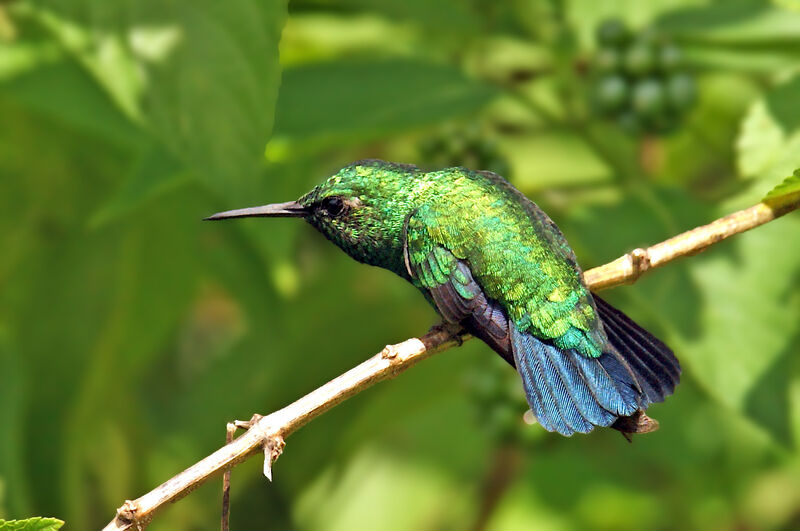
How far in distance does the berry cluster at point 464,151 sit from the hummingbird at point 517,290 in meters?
0.75

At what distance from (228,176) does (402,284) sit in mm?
1805

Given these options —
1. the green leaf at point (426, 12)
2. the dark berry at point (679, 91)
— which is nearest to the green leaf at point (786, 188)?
the dark berry at point (679, 91)

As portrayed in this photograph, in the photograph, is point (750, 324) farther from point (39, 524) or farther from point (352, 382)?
point (39, 524)

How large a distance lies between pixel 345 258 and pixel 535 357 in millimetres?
1834

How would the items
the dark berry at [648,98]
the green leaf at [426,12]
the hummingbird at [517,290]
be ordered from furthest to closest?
the green leaf at [426,12], the dark berry at [648,98], the hummingbird at [517,290]

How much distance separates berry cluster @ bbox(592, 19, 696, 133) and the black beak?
1128mm

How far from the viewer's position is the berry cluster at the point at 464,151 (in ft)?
9.89

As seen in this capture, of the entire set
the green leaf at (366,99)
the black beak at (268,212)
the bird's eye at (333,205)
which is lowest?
the bird's eye at (333,205)

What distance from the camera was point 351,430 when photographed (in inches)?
129

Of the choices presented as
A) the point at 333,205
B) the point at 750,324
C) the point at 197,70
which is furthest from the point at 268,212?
the point at 750,324

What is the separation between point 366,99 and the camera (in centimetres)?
292

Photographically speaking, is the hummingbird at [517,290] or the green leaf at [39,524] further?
the hummingbird at [517,290]

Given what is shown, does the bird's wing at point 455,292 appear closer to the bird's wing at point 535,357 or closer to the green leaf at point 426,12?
the bird's wing at point 535,357

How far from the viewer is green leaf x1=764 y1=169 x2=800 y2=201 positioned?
1.81m
